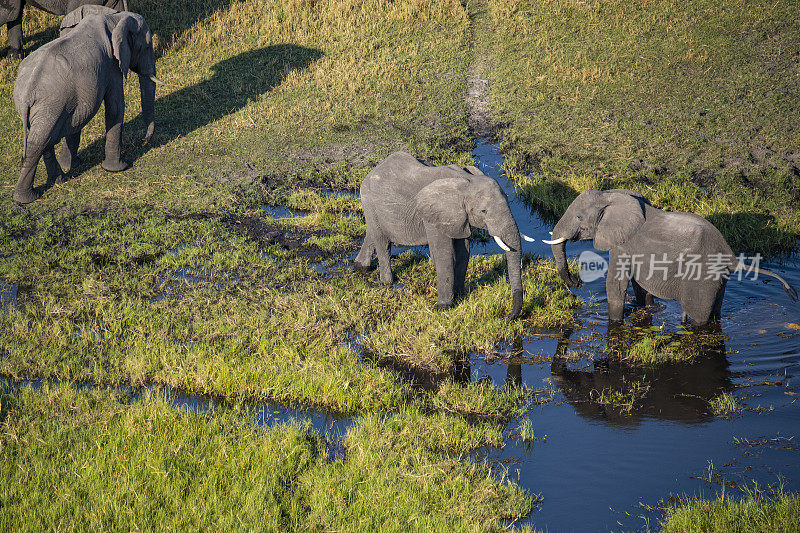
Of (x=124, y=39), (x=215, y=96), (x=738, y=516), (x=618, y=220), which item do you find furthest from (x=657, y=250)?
(x=215, y=96)

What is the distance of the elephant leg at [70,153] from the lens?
43.2 ft

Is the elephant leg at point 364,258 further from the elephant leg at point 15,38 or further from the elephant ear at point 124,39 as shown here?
the elephant leg at point 15,38

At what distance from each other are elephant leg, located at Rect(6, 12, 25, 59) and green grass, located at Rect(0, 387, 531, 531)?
13431 mm

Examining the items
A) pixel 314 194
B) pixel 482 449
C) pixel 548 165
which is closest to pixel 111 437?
pixel 482 449

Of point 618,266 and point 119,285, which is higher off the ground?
point 618,266

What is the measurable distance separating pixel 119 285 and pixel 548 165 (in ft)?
24.8

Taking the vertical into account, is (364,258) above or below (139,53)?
below

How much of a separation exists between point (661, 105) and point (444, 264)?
8.68 meters

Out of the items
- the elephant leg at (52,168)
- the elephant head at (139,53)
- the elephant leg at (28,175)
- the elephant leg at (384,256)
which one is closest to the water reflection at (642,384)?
the elephant leg at (384,256)

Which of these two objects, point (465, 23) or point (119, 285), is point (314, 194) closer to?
point (119, 285)

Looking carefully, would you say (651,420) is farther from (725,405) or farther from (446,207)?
(446,207)

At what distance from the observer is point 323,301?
864 cm

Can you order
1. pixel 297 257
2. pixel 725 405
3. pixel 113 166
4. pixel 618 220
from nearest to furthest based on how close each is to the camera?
1. pixel 725 405
2. pixel 618 220
3. pixel 297 257
4. pixel 113 166

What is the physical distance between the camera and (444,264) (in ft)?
27.6
